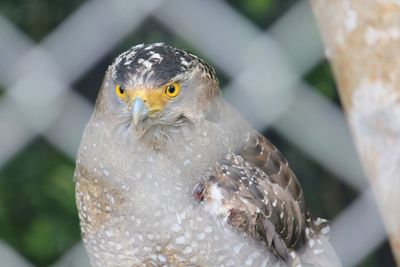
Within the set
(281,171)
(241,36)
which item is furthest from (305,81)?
(281,171)

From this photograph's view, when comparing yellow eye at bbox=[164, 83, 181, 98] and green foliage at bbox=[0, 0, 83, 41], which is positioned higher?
yellow eye at bbox=[164, 83, 181, 98]

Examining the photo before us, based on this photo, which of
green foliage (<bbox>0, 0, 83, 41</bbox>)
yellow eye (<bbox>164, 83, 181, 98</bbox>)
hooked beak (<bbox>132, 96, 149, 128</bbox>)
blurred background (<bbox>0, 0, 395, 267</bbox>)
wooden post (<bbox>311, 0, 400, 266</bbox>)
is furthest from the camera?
green foliage (<bbox>0, 0, 83, 41</bbox>)

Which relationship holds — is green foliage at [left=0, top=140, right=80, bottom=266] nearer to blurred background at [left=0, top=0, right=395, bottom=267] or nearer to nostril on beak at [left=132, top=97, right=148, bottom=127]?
blurred background at [left=0, top=0, right=395, bottom=267]

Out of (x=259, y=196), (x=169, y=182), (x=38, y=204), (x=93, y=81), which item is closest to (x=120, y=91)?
(x=169, y=182)

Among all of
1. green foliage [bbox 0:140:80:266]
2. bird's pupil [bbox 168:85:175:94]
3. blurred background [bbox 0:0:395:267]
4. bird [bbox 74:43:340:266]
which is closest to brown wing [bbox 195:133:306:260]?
bird [bbox 74:43:340:266]

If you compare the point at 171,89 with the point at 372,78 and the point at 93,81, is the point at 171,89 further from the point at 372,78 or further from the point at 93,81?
the point at 93,81
